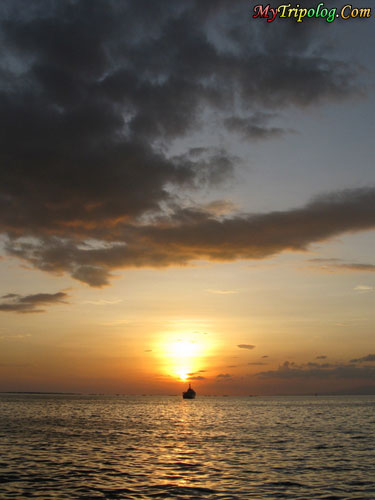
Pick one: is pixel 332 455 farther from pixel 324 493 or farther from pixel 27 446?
pixel 27 446

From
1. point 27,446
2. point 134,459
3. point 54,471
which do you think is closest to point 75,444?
point 27,446

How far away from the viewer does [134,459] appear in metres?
43.6

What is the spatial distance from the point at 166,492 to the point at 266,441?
1280 inches

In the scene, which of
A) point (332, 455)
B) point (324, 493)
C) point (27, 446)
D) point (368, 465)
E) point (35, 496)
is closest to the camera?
point (35, 496)

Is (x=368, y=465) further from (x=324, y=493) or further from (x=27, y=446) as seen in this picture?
(x=27, y=446)

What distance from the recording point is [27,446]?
51844 mm

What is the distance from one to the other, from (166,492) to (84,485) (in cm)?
601

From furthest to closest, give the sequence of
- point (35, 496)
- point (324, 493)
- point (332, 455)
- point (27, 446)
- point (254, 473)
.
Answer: point (27, 446) < point (332, 455) < point (254, 473) < point (324, 493) < point (35, 496)

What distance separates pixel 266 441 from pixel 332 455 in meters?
13.8

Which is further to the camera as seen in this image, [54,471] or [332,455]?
[332,455]

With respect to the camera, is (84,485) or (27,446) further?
(27,446)

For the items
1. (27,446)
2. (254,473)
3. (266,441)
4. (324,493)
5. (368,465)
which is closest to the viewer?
(324,493)

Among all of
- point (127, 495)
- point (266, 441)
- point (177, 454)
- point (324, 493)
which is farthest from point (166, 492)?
point (266, 441)

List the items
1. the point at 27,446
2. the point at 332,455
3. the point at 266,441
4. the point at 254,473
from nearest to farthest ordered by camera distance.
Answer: the point at 254,473
the point at 332,455
the point at 27,446
the point at 266,441
